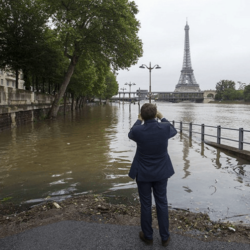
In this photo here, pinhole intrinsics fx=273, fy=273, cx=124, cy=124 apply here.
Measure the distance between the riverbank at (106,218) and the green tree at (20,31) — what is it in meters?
22.9

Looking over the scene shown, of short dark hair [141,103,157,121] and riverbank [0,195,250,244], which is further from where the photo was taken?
riverbank [0,195,250,244]

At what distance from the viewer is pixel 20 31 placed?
25469 mm

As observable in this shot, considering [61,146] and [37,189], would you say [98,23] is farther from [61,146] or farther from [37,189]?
[37,189]

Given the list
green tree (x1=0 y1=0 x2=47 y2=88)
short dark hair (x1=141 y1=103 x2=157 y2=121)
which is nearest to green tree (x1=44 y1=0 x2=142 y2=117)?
green tree (x1=0 y1=0 x2=47 y2=88)

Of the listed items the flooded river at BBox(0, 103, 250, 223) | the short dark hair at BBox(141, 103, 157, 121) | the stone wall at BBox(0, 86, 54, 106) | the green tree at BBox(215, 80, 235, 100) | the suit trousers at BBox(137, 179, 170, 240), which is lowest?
the flooded river at BBox(0, 103, 250, 223)

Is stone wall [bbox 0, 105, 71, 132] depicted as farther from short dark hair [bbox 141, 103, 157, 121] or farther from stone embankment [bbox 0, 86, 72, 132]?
short dark hair [bbox 141, 103, 157, 121]

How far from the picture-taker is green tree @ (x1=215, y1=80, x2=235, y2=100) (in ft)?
461

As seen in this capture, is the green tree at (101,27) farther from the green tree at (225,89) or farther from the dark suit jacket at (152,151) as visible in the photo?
the green tree at (225,89)

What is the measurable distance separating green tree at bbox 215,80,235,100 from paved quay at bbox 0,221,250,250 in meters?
143

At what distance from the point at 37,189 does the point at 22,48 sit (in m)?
22.2

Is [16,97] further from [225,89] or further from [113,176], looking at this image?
[225,89]

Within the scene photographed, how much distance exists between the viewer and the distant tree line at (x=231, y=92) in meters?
115

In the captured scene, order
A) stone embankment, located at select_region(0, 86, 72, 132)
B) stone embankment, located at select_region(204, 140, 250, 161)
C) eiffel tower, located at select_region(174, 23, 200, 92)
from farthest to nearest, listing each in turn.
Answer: eiffel tower, located at select_region(174, 23, 200, 92) → stone embankment, located at select_region(0, 86, 72, 132) → stone embankment, located at select_region(204, 140, 250, 161)

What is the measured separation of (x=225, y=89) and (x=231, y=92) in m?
6.82
